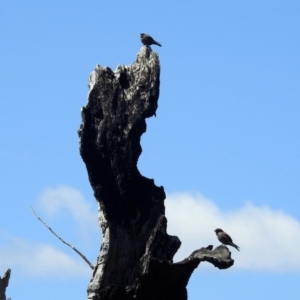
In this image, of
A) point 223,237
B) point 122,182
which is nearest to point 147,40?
point 223,237

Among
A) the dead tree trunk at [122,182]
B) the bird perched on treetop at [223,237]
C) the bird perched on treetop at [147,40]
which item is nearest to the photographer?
the dead tree trunk at [122,182]

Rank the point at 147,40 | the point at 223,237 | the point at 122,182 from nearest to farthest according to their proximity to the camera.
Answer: the point at 122,182 → the point at 223,237 → the point at 147,40

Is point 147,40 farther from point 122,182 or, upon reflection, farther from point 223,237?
point 122,182

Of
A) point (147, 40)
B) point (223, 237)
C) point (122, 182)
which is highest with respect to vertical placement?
point (147, 40)

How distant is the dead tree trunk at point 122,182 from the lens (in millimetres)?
12375

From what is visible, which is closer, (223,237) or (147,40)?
(223,237)

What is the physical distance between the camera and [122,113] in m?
12.8

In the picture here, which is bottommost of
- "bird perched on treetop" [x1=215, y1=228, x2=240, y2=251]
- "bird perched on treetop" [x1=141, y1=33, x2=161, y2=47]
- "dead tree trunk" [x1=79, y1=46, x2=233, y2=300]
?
"dead tree trunk" [x1=79, y1=46, x2=233, y2=300]

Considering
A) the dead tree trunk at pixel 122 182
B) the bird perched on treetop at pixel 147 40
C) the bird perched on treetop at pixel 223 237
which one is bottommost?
the dead tree trunk at pixel 122 182

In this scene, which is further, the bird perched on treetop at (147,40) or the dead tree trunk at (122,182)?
the bird perched on treetop at (147,40)

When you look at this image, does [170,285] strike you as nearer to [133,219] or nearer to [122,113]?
[133,219]

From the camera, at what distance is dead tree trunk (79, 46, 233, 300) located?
12.4 m

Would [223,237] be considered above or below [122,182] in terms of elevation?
above

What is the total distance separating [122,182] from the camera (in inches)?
495
